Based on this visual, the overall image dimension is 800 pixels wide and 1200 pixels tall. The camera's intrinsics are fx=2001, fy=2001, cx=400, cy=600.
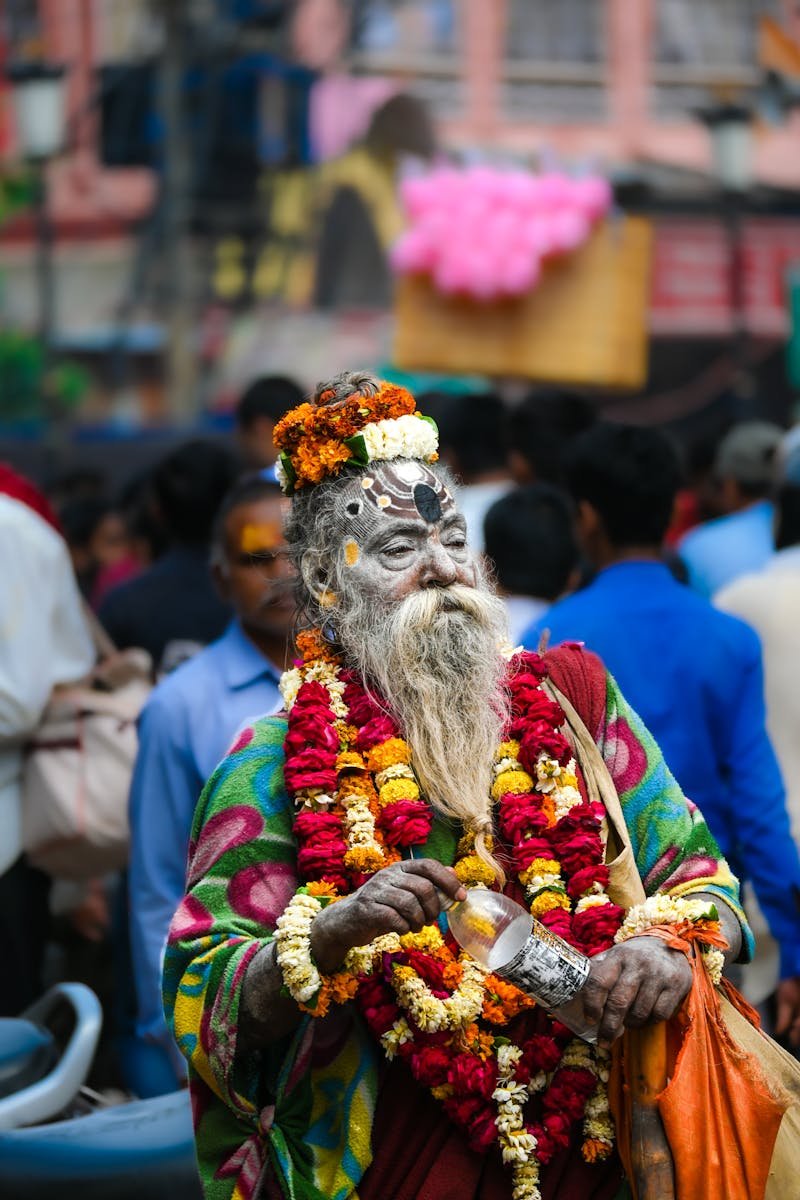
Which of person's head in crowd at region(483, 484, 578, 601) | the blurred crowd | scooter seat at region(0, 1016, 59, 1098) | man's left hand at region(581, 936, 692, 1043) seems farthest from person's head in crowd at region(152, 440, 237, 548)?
man's left hand at region(581, 936, 692, 1043)

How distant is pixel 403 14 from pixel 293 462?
18.1 m

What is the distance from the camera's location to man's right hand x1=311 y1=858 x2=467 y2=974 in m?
2.78

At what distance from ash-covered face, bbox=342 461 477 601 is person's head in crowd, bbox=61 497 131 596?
230 inches

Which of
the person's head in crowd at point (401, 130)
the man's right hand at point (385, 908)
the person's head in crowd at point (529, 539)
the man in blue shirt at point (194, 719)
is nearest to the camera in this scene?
the man's right hand at point (385, 908)

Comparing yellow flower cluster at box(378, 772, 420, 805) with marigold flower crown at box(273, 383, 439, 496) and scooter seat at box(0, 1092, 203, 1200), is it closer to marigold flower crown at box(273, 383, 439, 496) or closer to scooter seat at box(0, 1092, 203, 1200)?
marigold flower crown at box(273, 383, 439, 496)

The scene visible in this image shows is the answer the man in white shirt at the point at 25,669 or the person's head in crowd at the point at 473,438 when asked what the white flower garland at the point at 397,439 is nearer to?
the man in white shirt at the point at 25,669

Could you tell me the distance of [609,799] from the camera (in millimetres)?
3193

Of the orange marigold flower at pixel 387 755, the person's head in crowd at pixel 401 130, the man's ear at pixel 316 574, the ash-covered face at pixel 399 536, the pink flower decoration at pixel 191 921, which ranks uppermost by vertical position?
the ash-covered face at pixel 399 536

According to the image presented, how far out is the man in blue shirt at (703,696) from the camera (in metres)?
Result: 4.42

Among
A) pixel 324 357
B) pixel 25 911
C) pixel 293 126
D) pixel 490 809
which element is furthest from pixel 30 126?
pixel 490 809

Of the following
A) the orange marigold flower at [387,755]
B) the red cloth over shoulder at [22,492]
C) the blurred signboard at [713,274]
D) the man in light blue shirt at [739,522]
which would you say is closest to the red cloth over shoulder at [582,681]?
the orange marigold flower at [387,755]

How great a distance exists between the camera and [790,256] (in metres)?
19.7

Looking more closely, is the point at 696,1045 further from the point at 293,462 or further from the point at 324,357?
the point at 324,357

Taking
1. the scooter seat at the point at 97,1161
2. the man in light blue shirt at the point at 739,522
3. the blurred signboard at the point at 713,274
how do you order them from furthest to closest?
the blurred signboard at the point at 713,274, the man in light blue shirt at the point at 739,522, the scooter seat at the point at 97,1161
